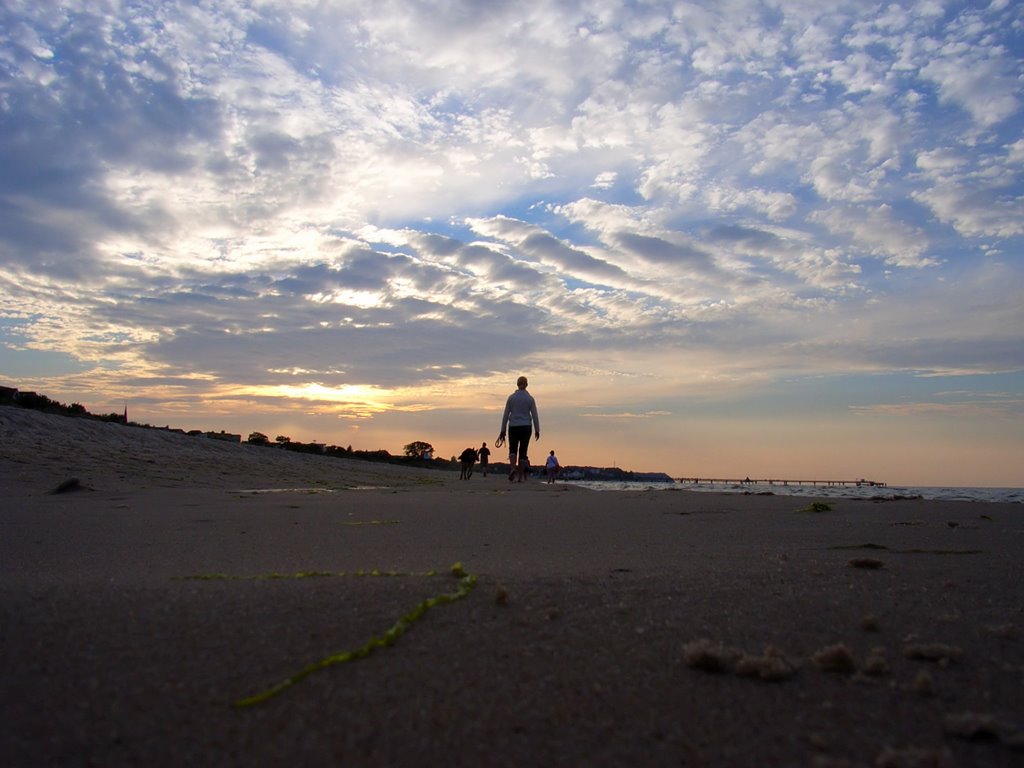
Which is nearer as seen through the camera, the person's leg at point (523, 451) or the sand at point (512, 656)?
the sand at point (512, 656)

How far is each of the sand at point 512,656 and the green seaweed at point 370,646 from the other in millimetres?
11

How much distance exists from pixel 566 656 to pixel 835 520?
437 cm

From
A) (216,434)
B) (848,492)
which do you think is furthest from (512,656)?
(216,434)

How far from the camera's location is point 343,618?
2.07 meters

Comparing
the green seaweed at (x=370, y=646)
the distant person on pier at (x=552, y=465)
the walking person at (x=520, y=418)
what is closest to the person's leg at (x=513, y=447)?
the walking person at (x=520, y=418)

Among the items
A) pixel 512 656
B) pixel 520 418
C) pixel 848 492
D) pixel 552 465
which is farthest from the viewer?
pixel 552 465

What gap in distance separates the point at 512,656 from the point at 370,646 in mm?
351

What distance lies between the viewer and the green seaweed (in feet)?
5.17

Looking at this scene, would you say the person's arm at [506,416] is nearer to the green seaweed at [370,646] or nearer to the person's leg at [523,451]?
the person's leg at [523,451]

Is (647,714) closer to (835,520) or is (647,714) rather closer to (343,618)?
(343,618)

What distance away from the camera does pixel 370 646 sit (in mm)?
1854

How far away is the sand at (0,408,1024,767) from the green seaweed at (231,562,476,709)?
0.01 metres

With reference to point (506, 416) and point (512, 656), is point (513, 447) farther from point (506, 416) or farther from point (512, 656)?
point (512, 656)

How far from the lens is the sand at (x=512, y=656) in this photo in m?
1.42
